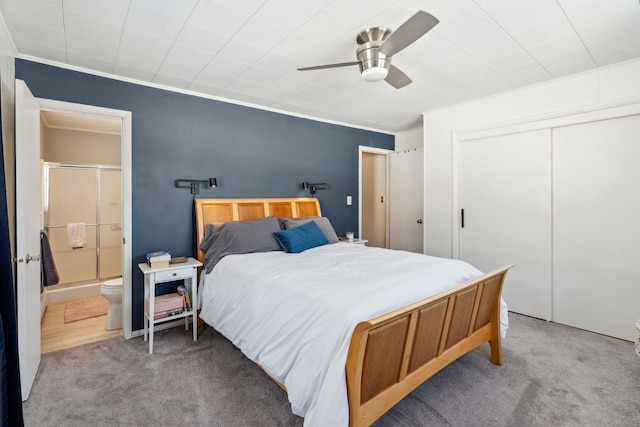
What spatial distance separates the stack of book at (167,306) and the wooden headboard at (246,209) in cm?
49

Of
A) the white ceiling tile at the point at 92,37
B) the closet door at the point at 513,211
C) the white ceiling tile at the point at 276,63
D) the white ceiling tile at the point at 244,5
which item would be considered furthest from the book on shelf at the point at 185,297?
the closet door at the point at 513,211

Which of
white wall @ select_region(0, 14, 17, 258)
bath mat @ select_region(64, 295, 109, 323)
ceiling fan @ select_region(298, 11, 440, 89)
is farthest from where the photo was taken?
bath mat @ select_region(64, 295, 109, 323)

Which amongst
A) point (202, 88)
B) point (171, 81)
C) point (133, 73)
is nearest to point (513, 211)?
point (202, 88)

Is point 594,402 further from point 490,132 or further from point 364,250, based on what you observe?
point 490,132

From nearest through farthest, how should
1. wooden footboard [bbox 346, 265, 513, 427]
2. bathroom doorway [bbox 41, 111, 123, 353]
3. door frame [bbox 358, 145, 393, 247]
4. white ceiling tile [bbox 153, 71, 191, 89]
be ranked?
1. wooden footboard [bbox 346, 265, 513, 427]
2. white ceiling tile [bbox 153, 71, 191, 89]
3. bathroom doorway [bbox 41, 111, 123, 353]
4. door frame [bbox 358, 145, 393, 247]

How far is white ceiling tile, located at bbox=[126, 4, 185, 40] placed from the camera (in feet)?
6.37

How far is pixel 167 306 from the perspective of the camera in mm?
2852

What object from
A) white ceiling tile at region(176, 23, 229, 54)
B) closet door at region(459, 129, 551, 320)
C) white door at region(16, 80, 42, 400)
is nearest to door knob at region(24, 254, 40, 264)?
white door at region(16, 80, 42, 400)

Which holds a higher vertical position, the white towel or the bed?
the white towel

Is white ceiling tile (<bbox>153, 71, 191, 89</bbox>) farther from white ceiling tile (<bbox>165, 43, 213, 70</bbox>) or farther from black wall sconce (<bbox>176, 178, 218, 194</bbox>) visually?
black wall sconce (<bbox>176, 178, 218, 194</bbox>)

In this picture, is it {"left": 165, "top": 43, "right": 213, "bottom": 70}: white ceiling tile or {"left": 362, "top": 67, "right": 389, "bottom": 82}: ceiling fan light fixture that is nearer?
{"left": 362, "top": 67, "right": 389, "bottom": 82}: ceiling fan light fixture

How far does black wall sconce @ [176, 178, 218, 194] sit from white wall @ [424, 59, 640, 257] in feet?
9.02

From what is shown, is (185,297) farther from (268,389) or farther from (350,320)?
(350,320)

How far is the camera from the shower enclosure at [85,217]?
423 cm
